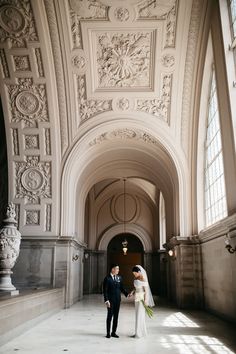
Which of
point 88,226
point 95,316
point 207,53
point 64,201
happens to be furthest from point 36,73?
point 88,226

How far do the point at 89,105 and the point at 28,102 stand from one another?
2.12 meters

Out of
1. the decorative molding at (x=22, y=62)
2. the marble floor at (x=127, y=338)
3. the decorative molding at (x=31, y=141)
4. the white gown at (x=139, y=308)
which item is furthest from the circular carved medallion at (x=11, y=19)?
the marble floor at (x=127, y=338)

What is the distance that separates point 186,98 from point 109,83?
271 cm

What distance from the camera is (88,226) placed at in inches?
909

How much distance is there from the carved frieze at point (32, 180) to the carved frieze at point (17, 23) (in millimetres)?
4178

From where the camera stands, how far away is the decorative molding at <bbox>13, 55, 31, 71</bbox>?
448 inches

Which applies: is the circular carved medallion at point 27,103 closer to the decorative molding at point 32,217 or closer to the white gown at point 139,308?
the decorative molding at point 32,217

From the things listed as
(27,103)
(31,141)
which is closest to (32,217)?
(31,141)

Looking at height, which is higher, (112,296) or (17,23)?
(17,23)

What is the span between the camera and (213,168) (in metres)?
11.5

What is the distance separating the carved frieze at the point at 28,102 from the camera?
12039 mm

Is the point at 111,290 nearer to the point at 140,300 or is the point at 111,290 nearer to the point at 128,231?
the point at 140,300

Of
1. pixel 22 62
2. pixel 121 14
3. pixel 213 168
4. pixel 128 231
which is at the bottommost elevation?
pixel 128 231

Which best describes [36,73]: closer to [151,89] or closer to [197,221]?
[151,89]
